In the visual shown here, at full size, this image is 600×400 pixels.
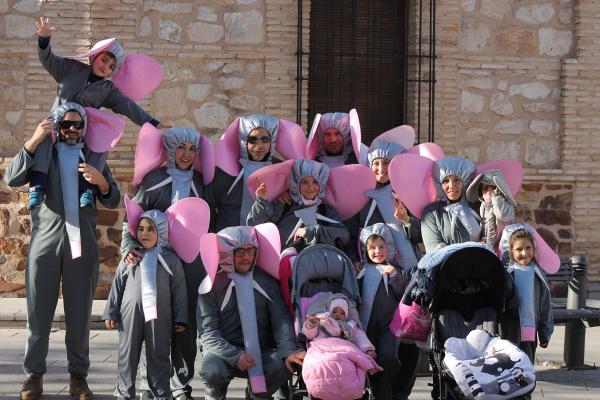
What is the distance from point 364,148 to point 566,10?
5.94 meters

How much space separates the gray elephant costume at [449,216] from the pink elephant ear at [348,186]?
0.42 meters

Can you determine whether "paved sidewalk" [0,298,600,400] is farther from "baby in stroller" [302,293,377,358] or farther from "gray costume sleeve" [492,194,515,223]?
"baby in stroller" [302,293,377,358]

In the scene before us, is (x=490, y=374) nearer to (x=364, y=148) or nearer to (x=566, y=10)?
(x=364, y=148)

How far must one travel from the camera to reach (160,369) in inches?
325

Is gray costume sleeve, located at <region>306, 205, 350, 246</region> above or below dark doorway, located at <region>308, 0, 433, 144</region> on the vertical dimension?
below

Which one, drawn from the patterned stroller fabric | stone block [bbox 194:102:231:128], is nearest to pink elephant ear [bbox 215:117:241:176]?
the patterned stroller fabric

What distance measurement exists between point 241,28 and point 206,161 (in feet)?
17.6

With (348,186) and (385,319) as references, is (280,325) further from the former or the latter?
(348,186)

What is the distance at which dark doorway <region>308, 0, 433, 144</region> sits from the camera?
47.1 feet

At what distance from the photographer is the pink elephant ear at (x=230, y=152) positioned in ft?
29.2

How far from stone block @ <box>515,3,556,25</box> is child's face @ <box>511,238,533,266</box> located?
6427 mm

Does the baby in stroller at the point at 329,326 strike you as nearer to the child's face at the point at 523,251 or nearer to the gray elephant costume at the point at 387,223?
the gray elephant costume at the point at 387,223

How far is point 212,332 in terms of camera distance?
26.6 ft

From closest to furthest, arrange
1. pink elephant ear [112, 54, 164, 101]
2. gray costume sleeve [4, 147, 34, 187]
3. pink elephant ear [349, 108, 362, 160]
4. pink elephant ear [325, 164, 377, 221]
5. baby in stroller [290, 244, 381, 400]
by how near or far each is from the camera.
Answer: baby in stroller [290, 244, 381, 400] < gray costume sleeve [4, 147, 34, 187] < pink elephant ear [325, 164, 377, 221] < pink elephant ear [349, 108, 362, 160] < pink elephant ear [112, 54, 164, 101]
